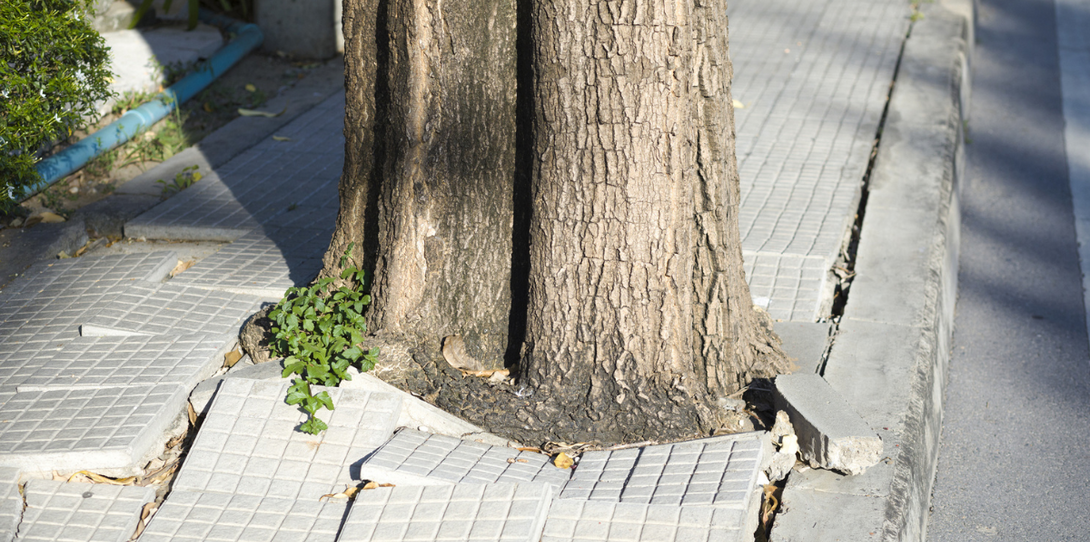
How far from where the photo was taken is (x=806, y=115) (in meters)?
6.29

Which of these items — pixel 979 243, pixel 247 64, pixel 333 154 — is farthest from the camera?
pixel 247 64

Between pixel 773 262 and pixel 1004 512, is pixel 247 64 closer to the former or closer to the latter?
pixel 773 262

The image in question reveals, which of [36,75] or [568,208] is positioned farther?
[36,75]

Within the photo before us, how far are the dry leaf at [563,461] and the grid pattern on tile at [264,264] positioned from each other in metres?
1.62

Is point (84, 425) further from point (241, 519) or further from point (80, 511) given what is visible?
point (241, 519)

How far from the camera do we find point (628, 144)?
9.06ft

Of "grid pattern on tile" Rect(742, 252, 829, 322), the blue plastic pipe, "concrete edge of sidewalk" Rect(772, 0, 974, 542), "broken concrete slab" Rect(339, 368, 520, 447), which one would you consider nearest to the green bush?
the blue plastic pipe

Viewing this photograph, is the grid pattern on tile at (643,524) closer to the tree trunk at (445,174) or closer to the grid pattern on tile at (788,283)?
the tree trunk at (445,174)

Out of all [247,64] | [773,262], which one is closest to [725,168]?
[773,262]

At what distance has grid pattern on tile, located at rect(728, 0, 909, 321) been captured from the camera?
15.0ft

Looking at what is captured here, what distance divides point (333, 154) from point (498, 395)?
307 cm

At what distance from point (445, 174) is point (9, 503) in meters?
1.71

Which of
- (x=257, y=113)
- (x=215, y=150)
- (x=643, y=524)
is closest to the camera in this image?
(x=643, y=524)

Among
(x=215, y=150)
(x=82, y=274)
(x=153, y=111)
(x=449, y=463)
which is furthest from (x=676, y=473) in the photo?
(x=153, y=111)
